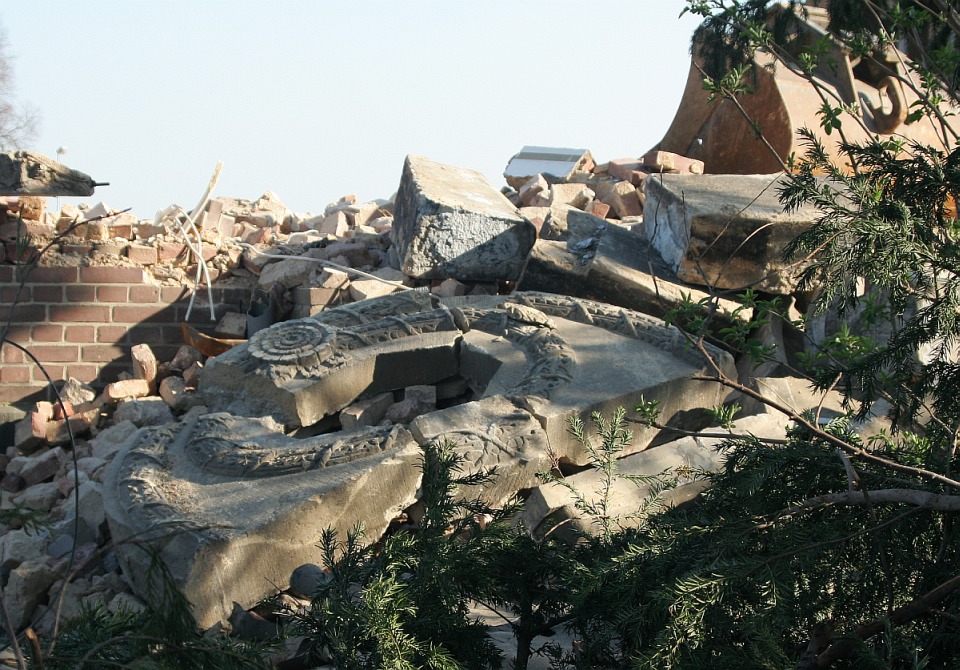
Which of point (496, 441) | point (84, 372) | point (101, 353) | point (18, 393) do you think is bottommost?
point (18, 393)

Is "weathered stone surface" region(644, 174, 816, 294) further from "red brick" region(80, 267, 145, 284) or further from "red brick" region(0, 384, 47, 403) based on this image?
"red brick" region(0, 384, 47, 403)

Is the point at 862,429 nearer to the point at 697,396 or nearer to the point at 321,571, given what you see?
the point at 697,396

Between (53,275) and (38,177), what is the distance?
0.71m

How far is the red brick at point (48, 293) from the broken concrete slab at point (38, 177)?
670 mm

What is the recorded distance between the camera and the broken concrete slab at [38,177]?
555 centimetres

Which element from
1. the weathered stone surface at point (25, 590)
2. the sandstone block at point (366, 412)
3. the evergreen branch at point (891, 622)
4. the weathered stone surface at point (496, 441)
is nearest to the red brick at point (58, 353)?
the sandstone block at point (366, 412)

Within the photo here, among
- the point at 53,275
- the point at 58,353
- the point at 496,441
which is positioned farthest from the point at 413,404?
the point at 53,275

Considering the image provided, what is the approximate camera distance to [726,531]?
2.43 m

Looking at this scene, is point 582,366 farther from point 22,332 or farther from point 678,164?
point 678,164

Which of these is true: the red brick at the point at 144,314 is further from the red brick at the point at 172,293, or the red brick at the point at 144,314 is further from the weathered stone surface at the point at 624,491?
the weathered stone surface at the point at 624,491

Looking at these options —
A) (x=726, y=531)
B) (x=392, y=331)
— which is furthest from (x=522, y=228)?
(x=726, y=531)

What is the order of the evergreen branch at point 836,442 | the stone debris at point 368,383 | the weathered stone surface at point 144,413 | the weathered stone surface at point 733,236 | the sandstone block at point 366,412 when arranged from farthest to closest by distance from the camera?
the weathered stone surface at point 733,236
the weathered stone surface at point 144,413
the sandstone block at point 366,412
the stone debris at point 368,383
the evergreen branch at point 836,442

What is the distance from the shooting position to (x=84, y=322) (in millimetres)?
6086

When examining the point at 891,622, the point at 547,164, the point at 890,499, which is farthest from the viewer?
the point at 547,164
